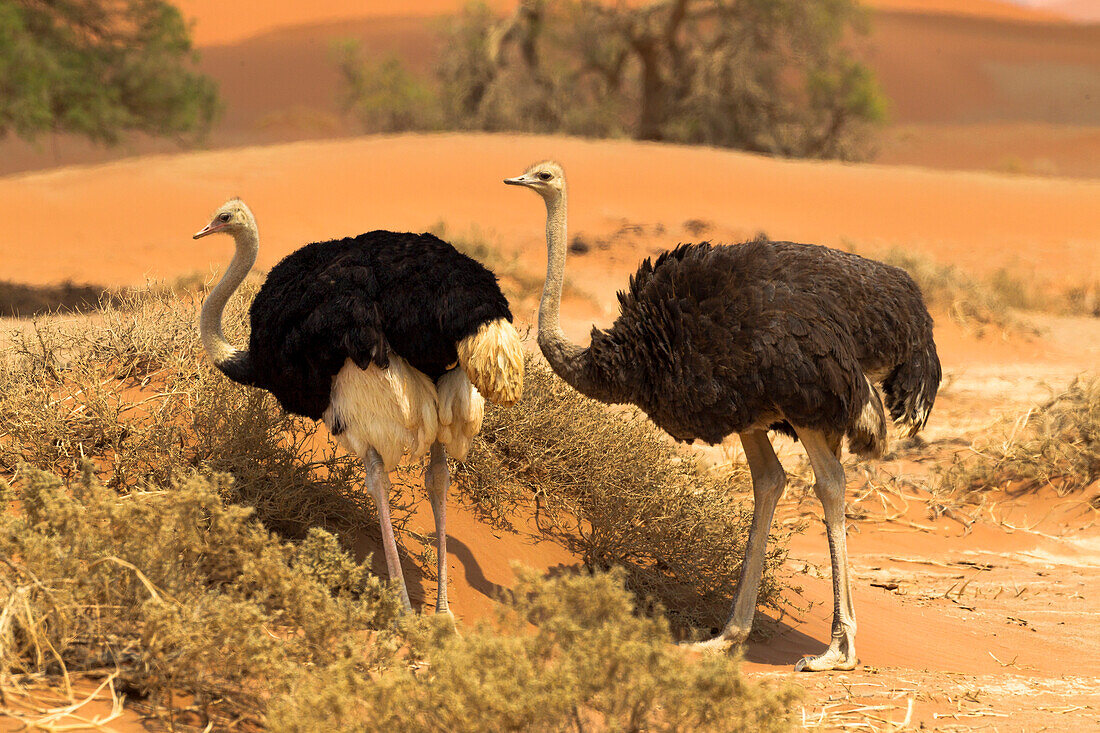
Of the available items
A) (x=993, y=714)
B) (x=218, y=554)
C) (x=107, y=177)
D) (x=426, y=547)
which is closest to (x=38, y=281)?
(x=107, y=177)

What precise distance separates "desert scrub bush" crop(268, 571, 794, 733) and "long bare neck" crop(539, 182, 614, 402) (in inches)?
70.5

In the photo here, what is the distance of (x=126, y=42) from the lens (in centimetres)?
1443

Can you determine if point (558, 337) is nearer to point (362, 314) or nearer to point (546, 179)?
point (546, 179)

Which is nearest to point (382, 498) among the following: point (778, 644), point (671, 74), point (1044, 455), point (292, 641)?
point (292, 641)

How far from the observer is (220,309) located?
514 centimetres

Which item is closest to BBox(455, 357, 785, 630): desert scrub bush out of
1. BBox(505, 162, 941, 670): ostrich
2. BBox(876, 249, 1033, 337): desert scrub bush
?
BBox(505, 162, 941, 670): ostrich

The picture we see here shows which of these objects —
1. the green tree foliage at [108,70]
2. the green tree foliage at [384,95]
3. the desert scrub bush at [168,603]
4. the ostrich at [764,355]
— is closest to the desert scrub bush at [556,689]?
the desert scrub bush at [168,603]

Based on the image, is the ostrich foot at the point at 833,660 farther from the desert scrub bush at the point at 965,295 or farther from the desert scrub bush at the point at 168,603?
the desert scrub bush at the point at 965,295

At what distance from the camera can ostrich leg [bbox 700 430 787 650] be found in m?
5.19

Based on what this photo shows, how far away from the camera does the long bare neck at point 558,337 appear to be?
16.7 feet

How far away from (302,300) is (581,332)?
25.3ft

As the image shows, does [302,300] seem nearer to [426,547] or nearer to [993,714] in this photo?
[426,547]

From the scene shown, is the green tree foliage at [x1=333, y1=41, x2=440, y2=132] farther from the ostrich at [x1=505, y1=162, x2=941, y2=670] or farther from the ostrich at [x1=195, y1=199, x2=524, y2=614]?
the ostrich at [x1=195, y1=199, x2=524, y2=614]

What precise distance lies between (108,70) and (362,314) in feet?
37.5
